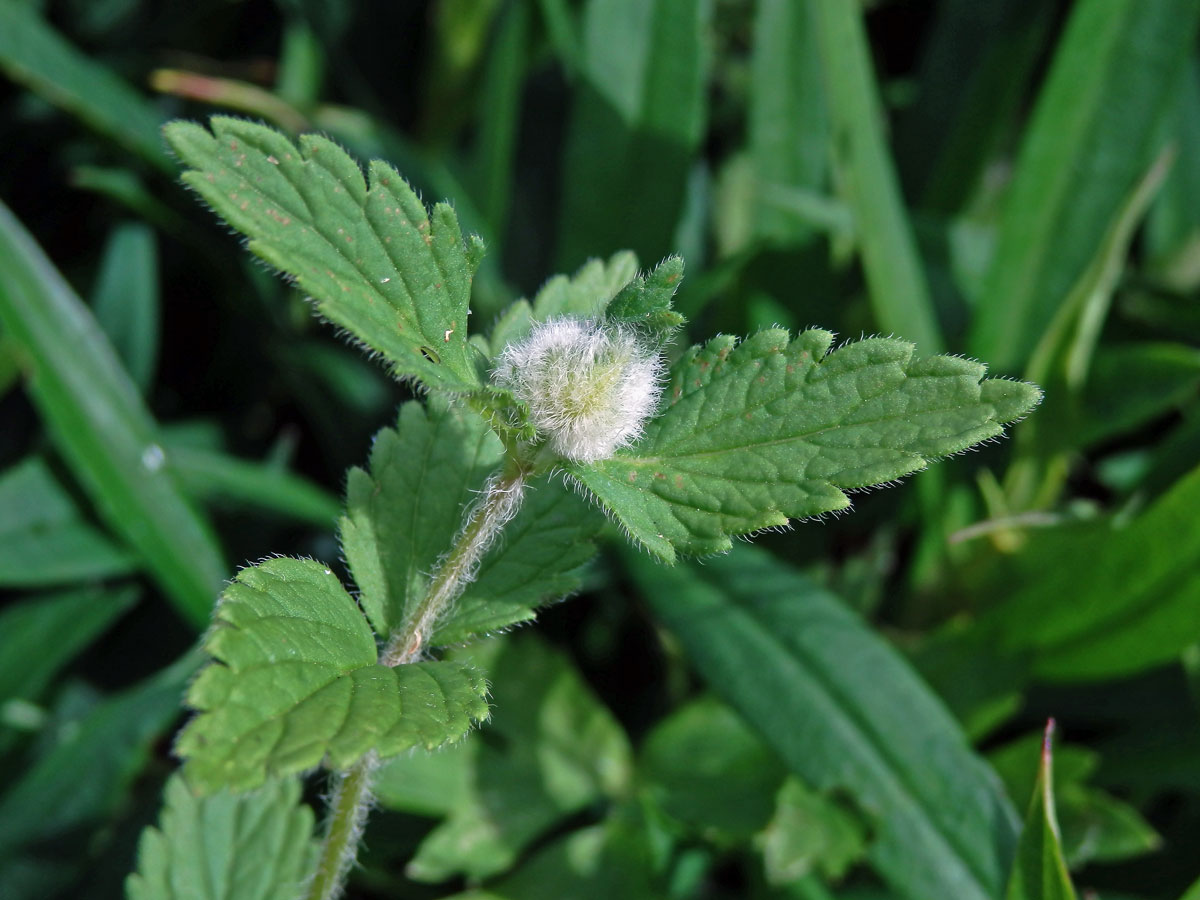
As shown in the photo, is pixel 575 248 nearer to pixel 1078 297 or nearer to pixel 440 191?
pixel 440 191

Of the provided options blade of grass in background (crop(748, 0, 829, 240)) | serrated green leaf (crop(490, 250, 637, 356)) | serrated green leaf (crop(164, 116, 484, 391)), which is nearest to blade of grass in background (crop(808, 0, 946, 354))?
blade of grass in background (crop(748, 0, 829, 240))


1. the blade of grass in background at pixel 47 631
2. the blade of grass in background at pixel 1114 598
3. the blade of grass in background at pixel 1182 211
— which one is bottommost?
the blade of grass in background at pixel 47 631

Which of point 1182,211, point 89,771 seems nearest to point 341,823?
point 89,771

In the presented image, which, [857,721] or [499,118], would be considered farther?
[499,118]

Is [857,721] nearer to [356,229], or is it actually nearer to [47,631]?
[356,229]

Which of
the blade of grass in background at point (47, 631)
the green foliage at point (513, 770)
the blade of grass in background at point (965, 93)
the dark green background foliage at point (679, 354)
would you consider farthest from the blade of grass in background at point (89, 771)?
the blade of grass in background at point (965, 93)

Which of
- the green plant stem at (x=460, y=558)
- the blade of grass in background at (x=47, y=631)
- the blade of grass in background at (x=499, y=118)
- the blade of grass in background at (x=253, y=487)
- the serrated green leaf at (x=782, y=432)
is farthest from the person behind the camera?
the blade of grass in background at (x=499, y=118)

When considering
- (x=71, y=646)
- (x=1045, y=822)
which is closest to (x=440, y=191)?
(x=71, y=646)

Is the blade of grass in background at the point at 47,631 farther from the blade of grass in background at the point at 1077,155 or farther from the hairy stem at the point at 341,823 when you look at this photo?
the blade of grass in background at the point at 1077,155
